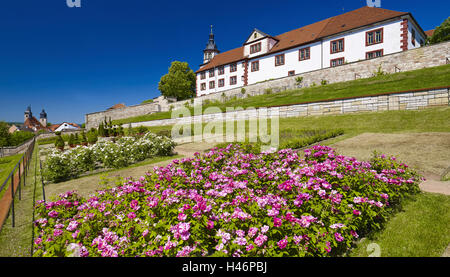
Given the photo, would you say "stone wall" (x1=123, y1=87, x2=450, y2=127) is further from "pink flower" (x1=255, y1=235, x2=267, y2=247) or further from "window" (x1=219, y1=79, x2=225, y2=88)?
"window" (x1=219, y1=79, x2=225, y2=88)

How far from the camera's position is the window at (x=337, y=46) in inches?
983

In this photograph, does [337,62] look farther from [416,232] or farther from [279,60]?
[416,232]

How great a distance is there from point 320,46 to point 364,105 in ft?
59.1

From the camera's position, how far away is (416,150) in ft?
19.9

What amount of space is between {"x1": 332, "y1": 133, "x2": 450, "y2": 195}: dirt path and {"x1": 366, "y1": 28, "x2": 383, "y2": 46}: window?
65.8ft

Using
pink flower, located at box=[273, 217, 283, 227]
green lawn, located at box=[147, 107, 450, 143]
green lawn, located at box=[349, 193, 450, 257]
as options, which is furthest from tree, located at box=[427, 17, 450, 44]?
pink flower, located at box=[273, 217, 283, 227]

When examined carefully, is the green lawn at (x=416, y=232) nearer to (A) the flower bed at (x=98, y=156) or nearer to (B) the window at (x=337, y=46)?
(A) the flower bed at (x=98, y=156)

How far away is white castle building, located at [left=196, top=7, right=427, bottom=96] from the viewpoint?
21.8 m

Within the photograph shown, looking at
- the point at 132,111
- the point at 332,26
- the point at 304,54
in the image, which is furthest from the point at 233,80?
the point at 132,111

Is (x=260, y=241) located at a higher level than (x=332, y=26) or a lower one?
lower

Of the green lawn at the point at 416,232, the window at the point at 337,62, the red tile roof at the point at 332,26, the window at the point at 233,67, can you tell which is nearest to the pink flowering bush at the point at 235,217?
the green lawn at the point at 416,232

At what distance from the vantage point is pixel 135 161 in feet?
31.4
